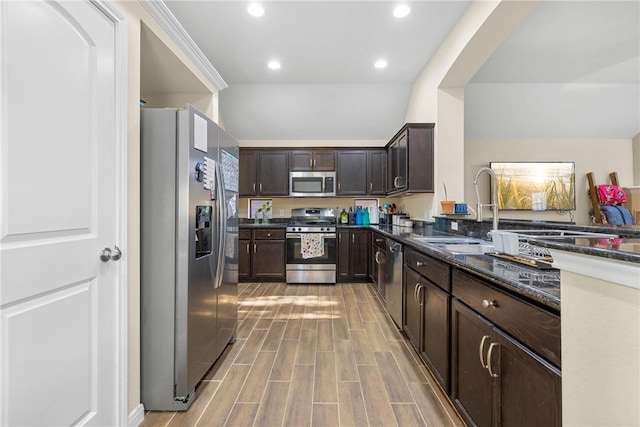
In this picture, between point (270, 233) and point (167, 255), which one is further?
point (270, 233)

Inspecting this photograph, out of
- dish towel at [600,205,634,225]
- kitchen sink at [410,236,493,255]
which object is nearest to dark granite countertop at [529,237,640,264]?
kitchen sink at [410,236,493,255]

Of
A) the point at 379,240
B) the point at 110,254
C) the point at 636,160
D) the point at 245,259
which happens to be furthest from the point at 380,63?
the point at 636,160

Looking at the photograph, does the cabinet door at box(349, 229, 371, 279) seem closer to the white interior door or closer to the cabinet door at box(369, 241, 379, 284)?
the cabinet door at box(369, 241, 379, 284)

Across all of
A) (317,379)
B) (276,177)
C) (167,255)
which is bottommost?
(317,379)

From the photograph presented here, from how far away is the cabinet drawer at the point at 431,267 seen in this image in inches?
62.4

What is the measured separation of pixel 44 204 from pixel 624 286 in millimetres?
1711

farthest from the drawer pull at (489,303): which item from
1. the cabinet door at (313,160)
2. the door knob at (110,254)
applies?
the cabinet door at (313,160)

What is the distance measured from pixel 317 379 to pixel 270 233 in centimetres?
275

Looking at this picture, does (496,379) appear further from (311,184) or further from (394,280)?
(311,184)

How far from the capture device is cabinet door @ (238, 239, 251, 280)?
437cm

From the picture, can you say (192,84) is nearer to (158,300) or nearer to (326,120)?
(158,300)

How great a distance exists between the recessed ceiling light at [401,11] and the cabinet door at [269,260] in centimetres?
320

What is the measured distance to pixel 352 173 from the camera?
4754 millimetres

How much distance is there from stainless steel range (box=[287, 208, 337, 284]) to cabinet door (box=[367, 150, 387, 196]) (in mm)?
1028
